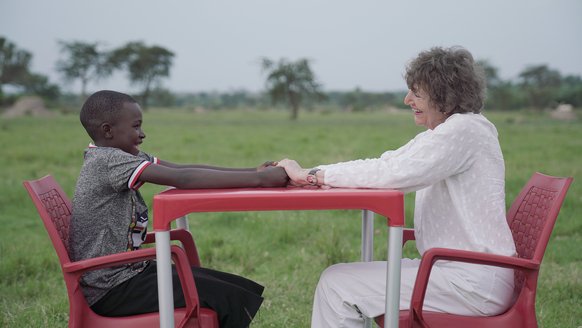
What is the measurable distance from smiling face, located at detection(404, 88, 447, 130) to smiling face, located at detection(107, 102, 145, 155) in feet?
3.73

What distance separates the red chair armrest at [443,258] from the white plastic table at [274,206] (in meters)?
0.12

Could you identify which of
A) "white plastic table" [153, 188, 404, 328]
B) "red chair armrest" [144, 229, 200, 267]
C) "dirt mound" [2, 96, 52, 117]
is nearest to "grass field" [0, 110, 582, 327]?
"red chair armrest" [144, 229, 200, 267]

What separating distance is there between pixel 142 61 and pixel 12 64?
9679 millimetres

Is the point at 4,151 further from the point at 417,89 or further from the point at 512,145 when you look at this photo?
the point at 417,89

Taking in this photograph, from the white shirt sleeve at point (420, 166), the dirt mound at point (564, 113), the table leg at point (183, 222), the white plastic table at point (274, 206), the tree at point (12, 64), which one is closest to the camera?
the white plastic table at point (274, 206)

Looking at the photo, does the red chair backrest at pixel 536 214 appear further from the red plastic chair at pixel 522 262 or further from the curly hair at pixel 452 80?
the curly hair at pixel 452 80

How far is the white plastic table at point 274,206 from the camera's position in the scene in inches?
91.2

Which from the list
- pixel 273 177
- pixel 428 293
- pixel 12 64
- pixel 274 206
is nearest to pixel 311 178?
pixel 273 177

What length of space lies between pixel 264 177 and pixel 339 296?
0.53 metres

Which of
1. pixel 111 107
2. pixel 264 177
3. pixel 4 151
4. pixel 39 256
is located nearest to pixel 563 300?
pixel 264 177

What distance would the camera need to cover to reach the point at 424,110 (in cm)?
283

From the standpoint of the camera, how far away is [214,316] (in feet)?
8.57

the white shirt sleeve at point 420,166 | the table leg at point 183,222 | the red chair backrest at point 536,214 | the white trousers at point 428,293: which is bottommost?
the white trousers at point 428,293

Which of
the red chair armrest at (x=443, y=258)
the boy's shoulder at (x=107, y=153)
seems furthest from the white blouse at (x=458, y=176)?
the boy's shoulder at (x=107, y=153)
